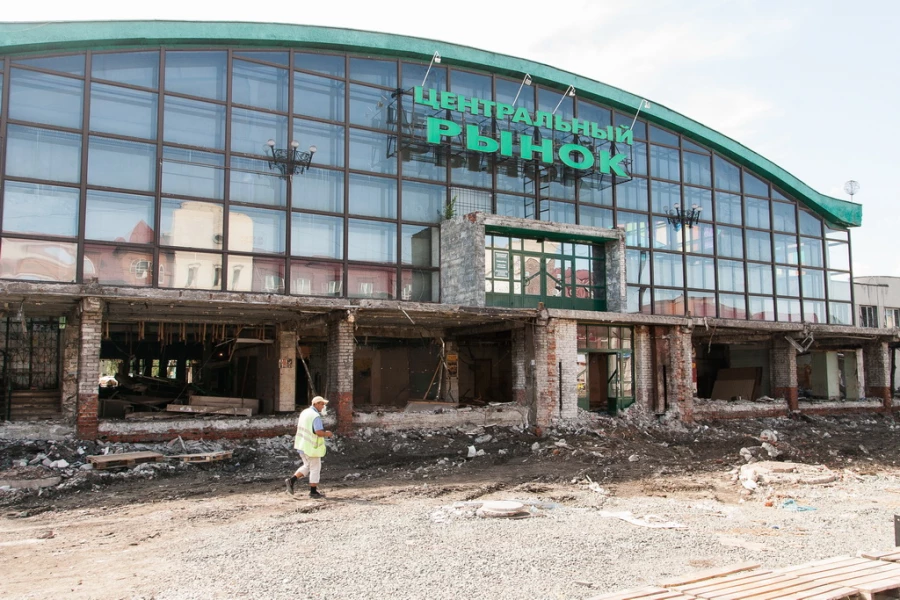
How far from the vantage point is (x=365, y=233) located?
19.8 m

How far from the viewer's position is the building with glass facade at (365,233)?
16719 millimetres

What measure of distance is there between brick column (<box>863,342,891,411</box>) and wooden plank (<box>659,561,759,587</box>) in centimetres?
2366

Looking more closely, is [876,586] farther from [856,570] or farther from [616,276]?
[616,276]

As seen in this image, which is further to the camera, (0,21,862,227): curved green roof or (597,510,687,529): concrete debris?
(0,21,862,227): curved green roof

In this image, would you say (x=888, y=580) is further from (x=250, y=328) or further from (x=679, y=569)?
(x=250, y=328)

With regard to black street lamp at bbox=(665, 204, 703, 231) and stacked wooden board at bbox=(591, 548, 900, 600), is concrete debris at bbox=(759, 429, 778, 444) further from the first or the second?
stacked wooden board at bbox=(591, 548, 900, 600)

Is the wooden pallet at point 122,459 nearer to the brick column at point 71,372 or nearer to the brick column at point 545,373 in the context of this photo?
the brick column at point 71,372

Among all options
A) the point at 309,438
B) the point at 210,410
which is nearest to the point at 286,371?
the point at 210,410

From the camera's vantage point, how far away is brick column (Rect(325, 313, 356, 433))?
1712 cm

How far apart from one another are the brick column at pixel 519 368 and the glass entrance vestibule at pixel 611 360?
200cm

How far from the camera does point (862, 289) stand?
34.8 meters

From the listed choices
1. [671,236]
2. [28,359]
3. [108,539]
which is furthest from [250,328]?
[671,236]

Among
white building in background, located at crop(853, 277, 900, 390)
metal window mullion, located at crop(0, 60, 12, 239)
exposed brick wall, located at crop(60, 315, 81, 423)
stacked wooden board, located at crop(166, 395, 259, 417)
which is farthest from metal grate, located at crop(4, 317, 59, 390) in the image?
white building in background, located at crop(853, 277, 900, 390)

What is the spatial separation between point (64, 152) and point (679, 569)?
1609 centimetres
